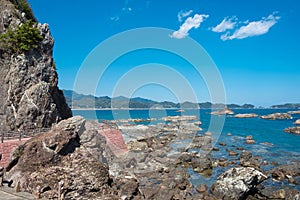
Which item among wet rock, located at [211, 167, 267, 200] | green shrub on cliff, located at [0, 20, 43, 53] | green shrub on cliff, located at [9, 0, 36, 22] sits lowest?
wet rock, located at [211, 167, 267, 200]

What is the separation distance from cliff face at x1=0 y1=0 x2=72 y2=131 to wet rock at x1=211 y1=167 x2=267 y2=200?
804 inches

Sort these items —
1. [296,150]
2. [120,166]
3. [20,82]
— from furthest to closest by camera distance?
1. [296,150]
2. [20,82]
3. [120,166]

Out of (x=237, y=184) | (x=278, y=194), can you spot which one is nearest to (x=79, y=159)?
(x=237, y=184)

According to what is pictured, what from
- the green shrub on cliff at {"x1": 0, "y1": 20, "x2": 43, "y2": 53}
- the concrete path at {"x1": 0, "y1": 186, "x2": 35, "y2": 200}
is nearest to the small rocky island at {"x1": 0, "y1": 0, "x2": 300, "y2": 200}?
the green shrub on cliff at {"x1": 0, "y1": 20, "x2": 43, "y2": 53}

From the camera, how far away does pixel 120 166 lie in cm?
2620

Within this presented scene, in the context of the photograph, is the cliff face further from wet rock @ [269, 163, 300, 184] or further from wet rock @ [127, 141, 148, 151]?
wet rock @ [269, 163, 300, 184]

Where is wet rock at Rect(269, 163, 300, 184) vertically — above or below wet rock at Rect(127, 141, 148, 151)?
below

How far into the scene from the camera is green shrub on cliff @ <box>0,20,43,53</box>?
29.9 m

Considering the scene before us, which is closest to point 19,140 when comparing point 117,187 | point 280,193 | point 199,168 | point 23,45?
point 117,187

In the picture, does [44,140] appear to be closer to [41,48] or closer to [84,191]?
[84,191]

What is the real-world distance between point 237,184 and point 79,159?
1256cm

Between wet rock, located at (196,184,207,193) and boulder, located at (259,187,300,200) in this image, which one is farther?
wet rock, located at (196,184,207,193)

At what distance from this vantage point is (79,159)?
755 inches

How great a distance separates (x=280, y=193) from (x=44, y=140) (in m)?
19.2
